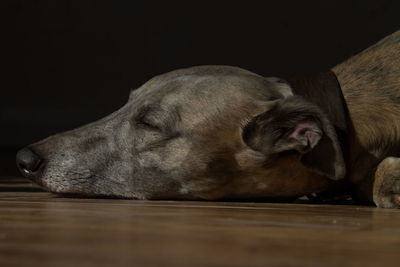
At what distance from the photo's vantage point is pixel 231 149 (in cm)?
247

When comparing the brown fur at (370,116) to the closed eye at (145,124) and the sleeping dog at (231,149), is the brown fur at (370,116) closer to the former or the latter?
the sleeping dog at (231,149)

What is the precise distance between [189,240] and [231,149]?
1.41 meters

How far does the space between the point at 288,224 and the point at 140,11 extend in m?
6.31

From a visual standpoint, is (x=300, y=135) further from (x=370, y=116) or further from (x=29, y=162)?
(x=29, y=162)

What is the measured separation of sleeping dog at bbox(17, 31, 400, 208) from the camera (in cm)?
245

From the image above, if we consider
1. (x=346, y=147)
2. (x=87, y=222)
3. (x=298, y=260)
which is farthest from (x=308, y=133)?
(x=298, y=260)

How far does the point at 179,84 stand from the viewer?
2566 millimetres

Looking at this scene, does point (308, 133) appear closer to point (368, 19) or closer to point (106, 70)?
point (368, 19)

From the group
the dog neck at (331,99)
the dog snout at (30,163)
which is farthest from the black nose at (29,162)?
the dog neck at (331,99)

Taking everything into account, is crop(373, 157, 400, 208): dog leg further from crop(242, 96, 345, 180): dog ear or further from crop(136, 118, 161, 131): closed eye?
crop(136, 118, 161, 131): closed eye

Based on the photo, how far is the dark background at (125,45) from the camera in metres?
7.28

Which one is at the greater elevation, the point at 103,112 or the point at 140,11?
the point at 140,11

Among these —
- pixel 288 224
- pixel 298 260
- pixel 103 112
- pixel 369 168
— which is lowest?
pixel 103 112

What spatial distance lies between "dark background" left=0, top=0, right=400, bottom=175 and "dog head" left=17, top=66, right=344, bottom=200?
15.9 ft
